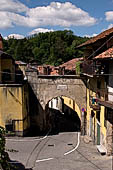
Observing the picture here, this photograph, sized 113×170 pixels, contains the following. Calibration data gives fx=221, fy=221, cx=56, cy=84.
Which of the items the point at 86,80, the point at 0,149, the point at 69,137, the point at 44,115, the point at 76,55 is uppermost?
the point at 76,55

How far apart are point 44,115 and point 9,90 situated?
547 cm

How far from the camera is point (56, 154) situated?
18.9m

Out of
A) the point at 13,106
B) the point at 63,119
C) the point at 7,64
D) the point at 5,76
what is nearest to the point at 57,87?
the point at 13,106

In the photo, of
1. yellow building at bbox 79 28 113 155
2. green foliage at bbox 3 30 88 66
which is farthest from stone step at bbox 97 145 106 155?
green foliage at bbox 3 30 88 66

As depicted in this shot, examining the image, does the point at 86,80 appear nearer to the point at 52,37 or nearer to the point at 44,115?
the point at 44,115

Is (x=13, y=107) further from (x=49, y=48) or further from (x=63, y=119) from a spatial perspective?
(x=49, y=48)

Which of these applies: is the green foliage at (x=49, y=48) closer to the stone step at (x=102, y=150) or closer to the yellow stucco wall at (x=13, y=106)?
the yellow stucco wall at (x=13, y=106)

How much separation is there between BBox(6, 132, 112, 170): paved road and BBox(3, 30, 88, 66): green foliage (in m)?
52.4

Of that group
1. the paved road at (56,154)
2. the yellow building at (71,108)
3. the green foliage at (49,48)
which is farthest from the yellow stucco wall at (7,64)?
the green foliage at (49,48)

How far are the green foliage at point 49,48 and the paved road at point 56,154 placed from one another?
5235cm

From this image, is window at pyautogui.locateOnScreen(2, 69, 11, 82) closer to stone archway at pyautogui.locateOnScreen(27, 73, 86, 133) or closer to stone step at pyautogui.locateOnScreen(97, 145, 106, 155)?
stone archway at pyautogui.locateOnScreen(27, 73, 86, 133)

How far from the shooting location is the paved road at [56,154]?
16.3 metres

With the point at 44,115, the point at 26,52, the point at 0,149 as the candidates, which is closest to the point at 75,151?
the point at 44,115

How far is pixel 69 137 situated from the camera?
78.9 ft
